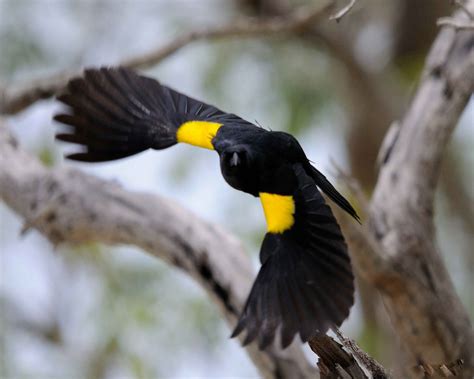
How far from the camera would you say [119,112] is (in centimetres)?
155

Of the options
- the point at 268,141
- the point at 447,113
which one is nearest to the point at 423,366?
the point at 268,141

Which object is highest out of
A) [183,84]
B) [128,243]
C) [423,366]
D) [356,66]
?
[183,84]

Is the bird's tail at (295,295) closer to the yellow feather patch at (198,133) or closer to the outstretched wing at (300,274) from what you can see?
the outstretched wing at (300,274)

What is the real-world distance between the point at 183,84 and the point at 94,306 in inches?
48.8

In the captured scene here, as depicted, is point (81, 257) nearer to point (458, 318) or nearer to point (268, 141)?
point (458, 318)

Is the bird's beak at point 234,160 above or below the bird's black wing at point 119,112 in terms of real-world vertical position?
below

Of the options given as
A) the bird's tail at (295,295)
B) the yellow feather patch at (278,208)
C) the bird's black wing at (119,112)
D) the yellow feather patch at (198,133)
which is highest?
the bird's black wing at (119,112)

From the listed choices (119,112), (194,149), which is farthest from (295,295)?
(194,149)

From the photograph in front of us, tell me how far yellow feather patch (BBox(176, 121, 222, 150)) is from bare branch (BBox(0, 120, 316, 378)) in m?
0.67

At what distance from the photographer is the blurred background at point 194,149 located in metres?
3.65

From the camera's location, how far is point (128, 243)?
2.20 metres

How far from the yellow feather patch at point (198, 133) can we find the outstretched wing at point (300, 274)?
0.54 feet

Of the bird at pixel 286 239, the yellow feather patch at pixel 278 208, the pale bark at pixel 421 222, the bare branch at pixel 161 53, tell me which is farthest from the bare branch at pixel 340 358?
the bare branch at pixel 161 53

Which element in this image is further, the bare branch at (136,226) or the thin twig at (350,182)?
the bare branch at (136,226)
